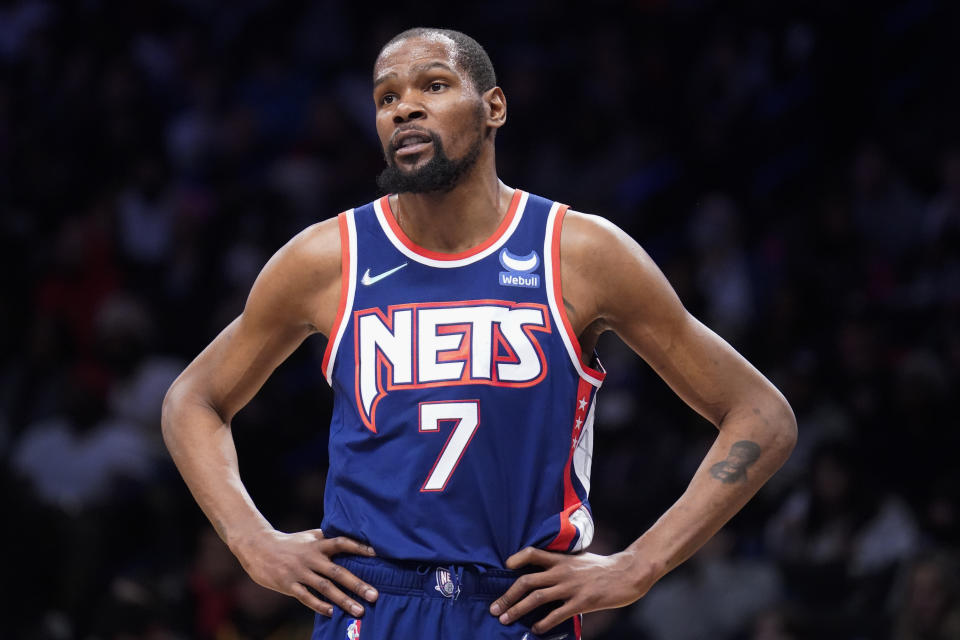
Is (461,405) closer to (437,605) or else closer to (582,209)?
(437,605)

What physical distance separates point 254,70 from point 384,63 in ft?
21.2

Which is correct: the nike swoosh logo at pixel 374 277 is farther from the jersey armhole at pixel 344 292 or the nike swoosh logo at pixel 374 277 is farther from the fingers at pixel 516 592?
the fingers at pixel 516 592

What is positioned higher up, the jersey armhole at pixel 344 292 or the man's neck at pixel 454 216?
the man's neck at pixel 454 216

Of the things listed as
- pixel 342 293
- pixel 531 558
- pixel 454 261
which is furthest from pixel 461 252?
pixel 531 558

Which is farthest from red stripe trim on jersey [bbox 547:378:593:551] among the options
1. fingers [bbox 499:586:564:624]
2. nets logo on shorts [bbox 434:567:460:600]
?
nets logo on shorts [bbox 434:567:460:600]

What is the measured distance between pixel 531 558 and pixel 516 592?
84 mm

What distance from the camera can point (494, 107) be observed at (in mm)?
3279

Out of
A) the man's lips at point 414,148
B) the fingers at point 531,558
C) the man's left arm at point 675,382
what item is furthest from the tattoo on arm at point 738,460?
the man's lips at point 414,148

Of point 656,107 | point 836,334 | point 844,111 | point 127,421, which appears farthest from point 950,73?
point 127,421

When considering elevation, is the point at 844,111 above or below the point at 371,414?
above

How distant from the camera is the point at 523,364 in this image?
3.01 metres

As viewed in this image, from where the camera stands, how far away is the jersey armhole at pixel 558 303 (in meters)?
3.04

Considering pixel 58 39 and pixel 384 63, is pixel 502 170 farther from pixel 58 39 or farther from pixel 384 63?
pixel 384 63

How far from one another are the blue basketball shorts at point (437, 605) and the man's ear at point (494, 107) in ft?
3.69
